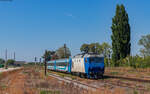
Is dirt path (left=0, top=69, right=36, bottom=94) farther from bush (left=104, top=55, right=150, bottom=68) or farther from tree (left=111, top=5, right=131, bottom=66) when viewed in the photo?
tree (left=111, top=5, right=131, bottom=66)

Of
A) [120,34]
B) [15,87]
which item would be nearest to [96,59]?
[15,87]

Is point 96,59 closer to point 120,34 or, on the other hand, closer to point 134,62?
point 134,62

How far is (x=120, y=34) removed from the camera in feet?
153

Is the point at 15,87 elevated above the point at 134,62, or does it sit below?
below

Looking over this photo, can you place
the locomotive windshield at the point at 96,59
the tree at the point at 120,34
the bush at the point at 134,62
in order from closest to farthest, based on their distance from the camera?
the locomotive windshield at the point at 96,59, the bush at the point at 134,62, the tree at the point at 120,34

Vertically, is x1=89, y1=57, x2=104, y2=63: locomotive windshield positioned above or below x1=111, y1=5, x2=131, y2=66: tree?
below

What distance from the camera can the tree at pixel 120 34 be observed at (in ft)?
150

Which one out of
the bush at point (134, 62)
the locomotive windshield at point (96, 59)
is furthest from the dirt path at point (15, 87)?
the bush at point (134, 62)

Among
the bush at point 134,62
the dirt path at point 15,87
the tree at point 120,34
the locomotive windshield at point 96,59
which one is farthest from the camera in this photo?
the tree at point 120,34

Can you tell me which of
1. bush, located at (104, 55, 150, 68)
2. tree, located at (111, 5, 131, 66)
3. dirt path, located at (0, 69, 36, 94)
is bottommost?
dirt path, located at (0, 69, 36, 94)

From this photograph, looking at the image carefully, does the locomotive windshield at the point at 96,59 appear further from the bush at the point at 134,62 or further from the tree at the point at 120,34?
the tree at the point at 120,34

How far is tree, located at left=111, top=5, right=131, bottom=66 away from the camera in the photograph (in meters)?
45.7

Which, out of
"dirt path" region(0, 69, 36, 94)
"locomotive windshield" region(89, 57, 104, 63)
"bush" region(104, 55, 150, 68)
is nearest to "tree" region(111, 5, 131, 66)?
"bush" region(104, 55, 150, 68)

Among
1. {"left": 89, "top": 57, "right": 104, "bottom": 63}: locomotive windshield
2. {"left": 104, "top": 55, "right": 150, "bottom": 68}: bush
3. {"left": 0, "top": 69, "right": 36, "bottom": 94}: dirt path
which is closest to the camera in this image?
{"left": 0, "top": 69, "right": 36, "bottom": 94}: dirt path
